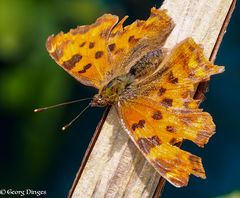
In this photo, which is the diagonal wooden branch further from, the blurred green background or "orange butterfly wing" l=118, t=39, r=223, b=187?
the blurred green background

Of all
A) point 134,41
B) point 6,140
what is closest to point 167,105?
point 134,41

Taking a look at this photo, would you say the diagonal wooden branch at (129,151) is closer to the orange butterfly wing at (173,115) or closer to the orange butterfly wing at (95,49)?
the orange butterfly wing at (173,115)

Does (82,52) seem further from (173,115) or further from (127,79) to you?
(173,115)

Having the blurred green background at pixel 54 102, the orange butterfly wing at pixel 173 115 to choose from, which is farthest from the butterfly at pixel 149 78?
the blurred green background at pixel 54 102

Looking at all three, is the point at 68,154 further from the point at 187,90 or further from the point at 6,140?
the point at 187,90

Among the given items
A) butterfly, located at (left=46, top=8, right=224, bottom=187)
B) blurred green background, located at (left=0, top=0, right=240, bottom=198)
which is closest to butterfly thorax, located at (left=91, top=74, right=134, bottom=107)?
butterfly, located at (left=46, top=8, right=224, bottom=187)

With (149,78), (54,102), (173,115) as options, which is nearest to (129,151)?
(173,115)

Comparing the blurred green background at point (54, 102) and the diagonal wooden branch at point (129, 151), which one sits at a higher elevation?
the diagonal wooden branch at point (129, 151)
